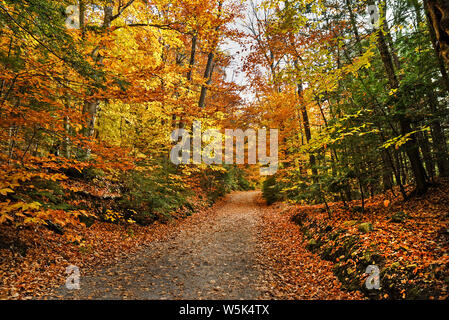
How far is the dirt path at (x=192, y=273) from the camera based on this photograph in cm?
418

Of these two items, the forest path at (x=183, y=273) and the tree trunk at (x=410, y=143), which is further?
the tree trunk at (x=410, y=143)

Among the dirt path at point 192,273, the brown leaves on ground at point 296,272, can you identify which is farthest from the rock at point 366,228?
the dirt path at point 192,273

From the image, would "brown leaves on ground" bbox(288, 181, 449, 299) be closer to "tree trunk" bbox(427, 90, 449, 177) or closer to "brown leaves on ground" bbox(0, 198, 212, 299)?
"tree trunk" bbox(427, 90, 449, 177)

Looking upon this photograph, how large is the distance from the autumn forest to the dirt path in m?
0.05

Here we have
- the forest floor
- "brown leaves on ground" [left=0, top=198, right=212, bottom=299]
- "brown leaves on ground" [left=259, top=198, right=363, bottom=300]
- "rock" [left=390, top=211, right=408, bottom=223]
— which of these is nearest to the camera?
"brown leaves on ground" [left=0, top=198, right=212, bottom=299]

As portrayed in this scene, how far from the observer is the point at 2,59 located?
13.7ft

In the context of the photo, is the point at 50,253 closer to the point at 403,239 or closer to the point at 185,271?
the point at 185,271

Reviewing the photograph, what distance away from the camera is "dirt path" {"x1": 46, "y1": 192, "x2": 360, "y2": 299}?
4.18 metres

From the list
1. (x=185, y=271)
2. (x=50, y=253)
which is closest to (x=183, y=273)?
(x=185, y=271)

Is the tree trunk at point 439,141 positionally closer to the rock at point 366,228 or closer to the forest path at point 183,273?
the rock at point 366,228

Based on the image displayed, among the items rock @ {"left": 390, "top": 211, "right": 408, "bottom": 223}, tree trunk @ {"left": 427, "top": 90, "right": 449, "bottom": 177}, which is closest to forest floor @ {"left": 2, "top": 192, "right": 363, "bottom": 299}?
rock @ {"left": 390, "top": 211, "right": 408, "bottom": 223}

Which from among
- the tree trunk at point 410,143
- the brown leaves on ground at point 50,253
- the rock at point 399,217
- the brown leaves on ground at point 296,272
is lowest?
the brown leaves on ground at point 296,272

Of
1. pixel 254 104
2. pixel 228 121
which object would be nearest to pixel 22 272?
pixel 228 121
